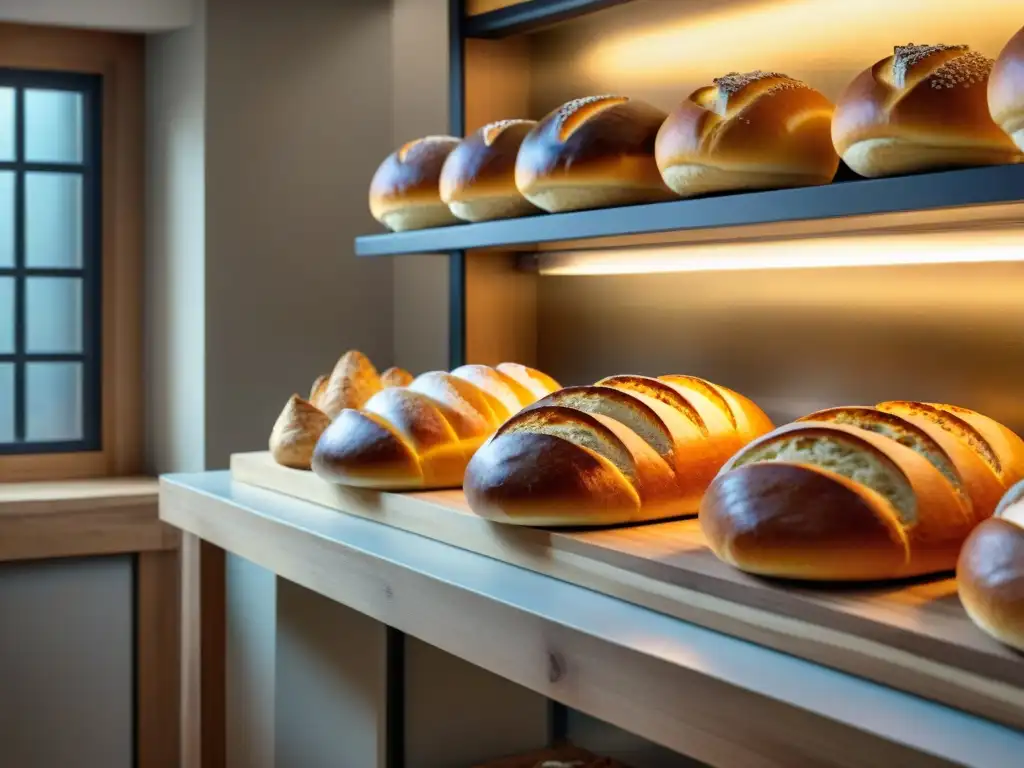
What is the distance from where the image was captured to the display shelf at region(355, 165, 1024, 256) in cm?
125

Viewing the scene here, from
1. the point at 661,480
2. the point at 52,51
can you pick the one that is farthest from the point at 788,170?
the point at 52,51

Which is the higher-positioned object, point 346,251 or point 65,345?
point 346,251

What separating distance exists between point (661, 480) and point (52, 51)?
7.05ft

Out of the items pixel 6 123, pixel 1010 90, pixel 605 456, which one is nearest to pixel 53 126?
pixel 6 123

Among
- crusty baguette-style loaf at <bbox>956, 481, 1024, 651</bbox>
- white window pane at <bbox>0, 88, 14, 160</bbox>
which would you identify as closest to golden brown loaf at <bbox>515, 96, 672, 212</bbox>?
crusty baguette-style loaf at <bbox>956, 481, 1024, 651</bbox>

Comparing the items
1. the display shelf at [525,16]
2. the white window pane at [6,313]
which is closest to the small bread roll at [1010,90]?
the display shelf at [525,16]

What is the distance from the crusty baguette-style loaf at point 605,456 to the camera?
1515mm

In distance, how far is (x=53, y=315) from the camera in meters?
3.10

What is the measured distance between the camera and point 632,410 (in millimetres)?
1644

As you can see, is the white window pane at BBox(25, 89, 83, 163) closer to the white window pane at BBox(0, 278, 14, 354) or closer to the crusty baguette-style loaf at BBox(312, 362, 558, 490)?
the white window pane at BBox(0, 278, 14, 354)

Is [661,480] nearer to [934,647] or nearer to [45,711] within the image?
[934,647]

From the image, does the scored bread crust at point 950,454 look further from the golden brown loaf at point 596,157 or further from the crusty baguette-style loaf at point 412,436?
the crusty baguette-style loaf at point 412,436

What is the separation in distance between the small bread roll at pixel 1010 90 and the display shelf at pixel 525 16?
2.93 feet

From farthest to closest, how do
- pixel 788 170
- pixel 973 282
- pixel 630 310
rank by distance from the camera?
pixel 630 310 → pixel 973 282 → pixel 788 170
